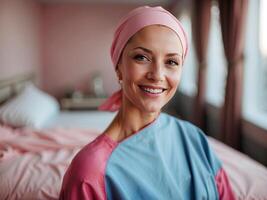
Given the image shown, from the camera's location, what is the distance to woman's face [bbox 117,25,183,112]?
2.35ft

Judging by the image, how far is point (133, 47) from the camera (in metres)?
0.73

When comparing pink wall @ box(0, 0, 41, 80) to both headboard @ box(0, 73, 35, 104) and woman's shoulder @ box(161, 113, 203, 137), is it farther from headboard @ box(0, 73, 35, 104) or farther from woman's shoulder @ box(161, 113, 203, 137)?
woman's shoulder @ box(161, 113, 203, 137)

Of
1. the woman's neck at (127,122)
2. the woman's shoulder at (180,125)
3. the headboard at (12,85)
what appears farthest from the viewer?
the headboard at (12,85)

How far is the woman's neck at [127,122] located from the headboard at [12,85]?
244 cm

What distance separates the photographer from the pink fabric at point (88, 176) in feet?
2.26

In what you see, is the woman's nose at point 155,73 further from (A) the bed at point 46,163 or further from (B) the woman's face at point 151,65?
(A) the bed at point 46,163

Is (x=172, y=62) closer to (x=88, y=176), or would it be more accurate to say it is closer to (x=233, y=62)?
(x=88, y=176)

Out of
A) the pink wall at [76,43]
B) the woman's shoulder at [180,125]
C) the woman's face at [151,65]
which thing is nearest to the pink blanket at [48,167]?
the woman's shoulder at [180,125]

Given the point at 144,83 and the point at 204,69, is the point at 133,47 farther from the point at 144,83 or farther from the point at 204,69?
the point at 204,69

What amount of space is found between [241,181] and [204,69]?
2.43 meters

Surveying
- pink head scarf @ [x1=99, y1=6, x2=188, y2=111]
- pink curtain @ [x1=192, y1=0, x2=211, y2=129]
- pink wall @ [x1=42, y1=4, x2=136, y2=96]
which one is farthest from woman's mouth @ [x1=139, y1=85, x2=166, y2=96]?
pink wall @ [x1=42, y1=4, x2=136, y2=96]

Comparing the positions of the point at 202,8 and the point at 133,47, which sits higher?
the point at 202,8

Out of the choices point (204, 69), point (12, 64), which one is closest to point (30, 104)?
point (12, 64)

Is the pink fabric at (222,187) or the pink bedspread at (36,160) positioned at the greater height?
the pink fabric at (222,187)
